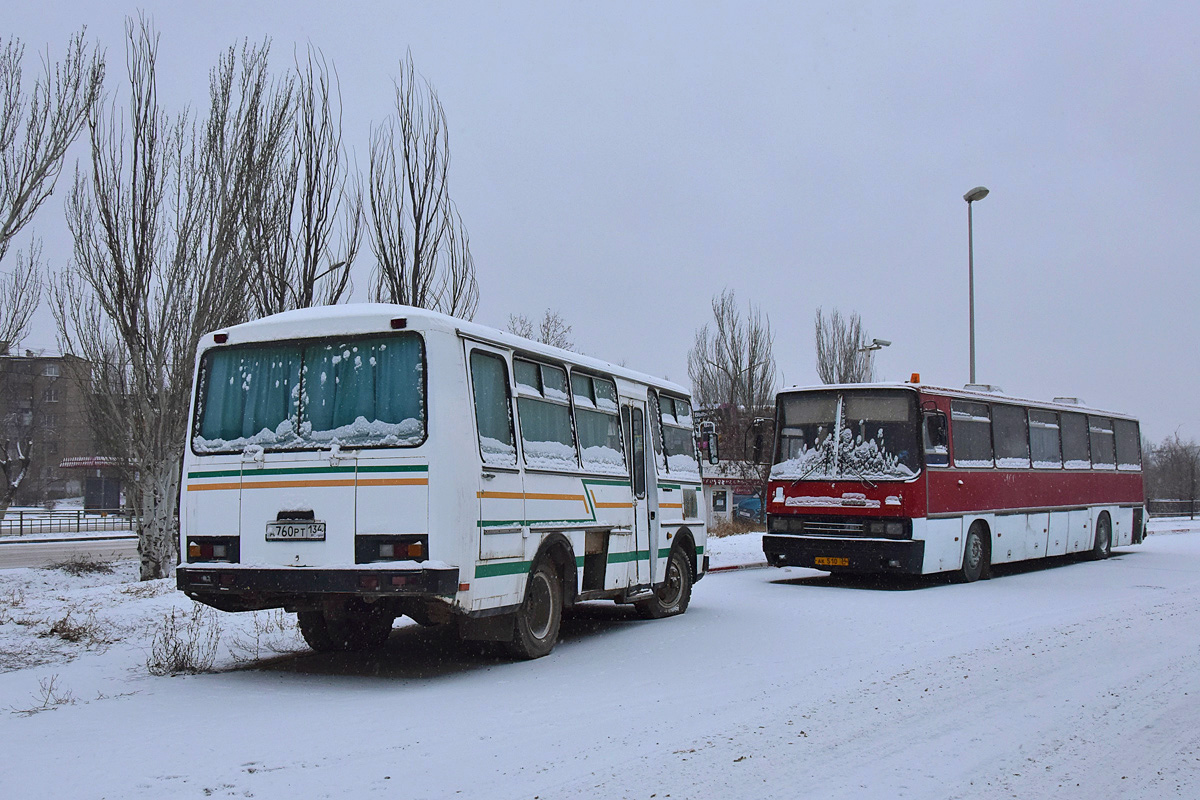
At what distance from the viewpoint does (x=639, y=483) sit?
1286 cm

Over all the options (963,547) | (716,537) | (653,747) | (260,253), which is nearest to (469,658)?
(653,747)

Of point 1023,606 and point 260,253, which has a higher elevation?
point 260,253

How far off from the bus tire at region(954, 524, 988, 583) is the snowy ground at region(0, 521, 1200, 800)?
180 inches

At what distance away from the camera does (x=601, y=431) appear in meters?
11.9

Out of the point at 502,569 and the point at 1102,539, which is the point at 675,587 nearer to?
the point at 502,569

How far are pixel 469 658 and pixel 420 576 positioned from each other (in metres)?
2.34

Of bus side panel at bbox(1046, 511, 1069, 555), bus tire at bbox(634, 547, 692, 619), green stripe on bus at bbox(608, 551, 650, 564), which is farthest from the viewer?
bus side panel at bbox(1046, 511, 1069, 555)

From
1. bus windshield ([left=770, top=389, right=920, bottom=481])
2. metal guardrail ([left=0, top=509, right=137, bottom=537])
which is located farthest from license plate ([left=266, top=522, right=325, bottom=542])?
metal guardrail ([left=0, top=509, right=137, bottom=537])

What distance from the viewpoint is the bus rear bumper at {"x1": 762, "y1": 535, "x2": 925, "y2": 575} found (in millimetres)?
16453

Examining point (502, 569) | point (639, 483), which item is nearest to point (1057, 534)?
point (639, 483)

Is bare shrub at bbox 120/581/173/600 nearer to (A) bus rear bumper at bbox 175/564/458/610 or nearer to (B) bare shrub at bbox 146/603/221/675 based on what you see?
(B) bare shrub at bbox 146/603/221/675

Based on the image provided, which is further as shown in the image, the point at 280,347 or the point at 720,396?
the point at 720,396

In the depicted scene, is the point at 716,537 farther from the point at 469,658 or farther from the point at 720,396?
the point at 469,658

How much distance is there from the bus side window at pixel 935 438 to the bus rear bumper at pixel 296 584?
10.4 metres
